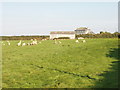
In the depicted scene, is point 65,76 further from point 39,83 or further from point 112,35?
point 112,35

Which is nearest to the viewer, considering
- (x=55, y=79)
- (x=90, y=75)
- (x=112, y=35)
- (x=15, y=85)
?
(x=15, y=85)

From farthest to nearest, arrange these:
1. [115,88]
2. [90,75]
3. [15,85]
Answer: [90,75], [15,85], [115,88]

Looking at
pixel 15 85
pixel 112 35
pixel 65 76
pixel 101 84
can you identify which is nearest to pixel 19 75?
pixel 15 85

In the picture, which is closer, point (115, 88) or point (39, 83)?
point (115, 88)

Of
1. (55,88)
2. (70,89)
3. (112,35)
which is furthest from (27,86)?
(112,35)

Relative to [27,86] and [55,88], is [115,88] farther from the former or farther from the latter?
[27,86]

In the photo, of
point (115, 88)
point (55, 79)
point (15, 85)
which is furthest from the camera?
point (55, 79)

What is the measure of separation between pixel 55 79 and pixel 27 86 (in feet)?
8.27

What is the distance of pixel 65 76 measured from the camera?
1403 centimetres

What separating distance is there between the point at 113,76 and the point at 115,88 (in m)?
2.72

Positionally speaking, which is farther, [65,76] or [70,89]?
[65,76]

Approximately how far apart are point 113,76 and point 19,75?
313 inches

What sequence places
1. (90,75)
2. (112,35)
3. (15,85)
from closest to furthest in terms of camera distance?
(15,85) < (90,75) < (112,35)

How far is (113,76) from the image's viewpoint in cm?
1368
